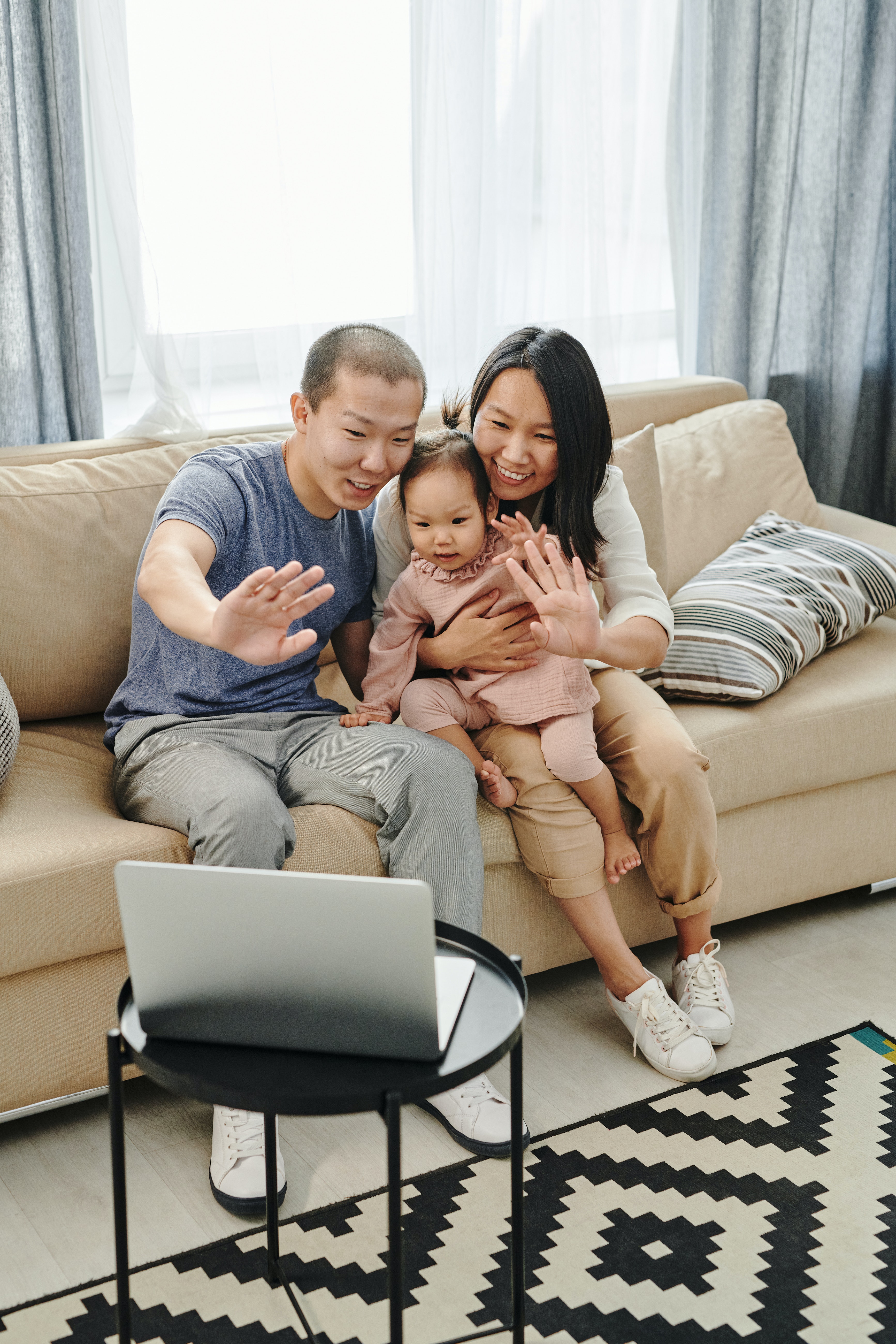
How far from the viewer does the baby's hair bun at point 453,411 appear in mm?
1935

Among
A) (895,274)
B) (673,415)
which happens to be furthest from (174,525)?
(895,274)

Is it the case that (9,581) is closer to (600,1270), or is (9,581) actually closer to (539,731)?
(539,731)

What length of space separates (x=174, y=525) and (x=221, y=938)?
803mm

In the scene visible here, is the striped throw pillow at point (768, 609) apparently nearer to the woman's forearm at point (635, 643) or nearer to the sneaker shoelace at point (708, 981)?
the woman's forearm at point (635, 643)

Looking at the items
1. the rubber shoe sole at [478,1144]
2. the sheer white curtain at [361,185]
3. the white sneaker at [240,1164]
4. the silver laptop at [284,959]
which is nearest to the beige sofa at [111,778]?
the white sneaker at [240,1164]

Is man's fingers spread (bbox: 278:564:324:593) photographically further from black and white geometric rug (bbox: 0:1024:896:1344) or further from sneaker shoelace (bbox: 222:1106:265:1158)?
black and white geometric rug (bbox: 0:1024:896:1344)

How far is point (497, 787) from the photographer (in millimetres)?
1810

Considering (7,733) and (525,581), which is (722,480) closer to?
(525,581)

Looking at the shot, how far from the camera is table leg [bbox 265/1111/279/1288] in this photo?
1374 mm

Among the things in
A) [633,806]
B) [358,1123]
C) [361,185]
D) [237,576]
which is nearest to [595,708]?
[633,806]

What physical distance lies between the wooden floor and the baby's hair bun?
934 millimetres

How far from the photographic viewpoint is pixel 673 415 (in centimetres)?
271

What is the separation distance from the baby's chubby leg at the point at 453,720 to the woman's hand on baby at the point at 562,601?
0.24 m

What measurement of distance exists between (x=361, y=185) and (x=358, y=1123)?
1899mm
